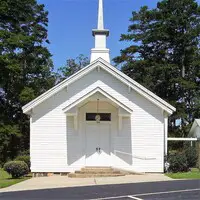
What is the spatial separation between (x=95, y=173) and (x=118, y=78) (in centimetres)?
546

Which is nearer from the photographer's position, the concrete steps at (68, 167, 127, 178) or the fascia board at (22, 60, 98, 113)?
the concrete steps at (68, 167, 127, 178)

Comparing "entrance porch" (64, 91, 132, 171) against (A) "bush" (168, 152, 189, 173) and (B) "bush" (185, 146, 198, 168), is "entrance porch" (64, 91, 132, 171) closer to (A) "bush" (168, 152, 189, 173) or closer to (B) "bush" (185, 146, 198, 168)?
(A) "bush" (168, 152, 189, 173)

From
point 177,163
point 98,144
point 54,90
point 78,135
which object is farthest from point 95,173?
point 54,90

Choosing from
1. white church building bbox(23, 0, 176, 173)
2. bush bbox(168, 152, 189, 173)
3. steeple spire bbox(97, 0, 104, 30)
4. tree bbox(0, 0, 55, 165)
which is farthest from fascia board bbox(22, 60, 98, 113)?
tree bbox(0, 0, 55, 165)

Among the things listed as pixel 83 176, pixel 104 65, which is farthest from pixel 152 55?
pixel 83 176

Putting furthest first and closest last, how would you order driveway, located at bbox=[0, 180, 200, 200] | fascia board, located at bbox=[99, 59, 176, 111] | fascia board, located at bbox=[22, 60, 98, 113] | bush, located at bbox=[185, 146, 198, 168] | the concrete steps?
bush, located at bbox=[185, 146, 198, 168]
fascia board, located at bbox=[99, 59, 176, 111]
fascia board, located at bbox=[22, 60, 98, 113]
the concrete steps
driveway, located at bbox=[0, 180, 200, 200]

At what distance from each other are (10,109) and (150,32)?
59.8ft

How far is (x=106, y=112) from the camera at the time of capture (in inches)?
904

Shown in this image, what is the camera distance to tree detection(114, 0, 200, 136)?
151 ft

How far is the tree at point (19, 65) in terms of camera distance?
126 feet

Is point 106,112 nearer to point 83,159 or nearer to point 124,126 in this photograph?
point 124,126

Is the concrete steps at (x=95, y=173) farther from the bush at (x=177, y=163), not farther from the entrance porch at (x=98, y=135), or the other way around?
the bush at (x=177, y=163)

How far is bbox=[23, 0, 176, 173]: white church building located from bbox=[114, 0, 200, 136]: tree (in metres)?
22.6

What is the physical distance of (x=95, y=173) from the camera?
68.3ft
